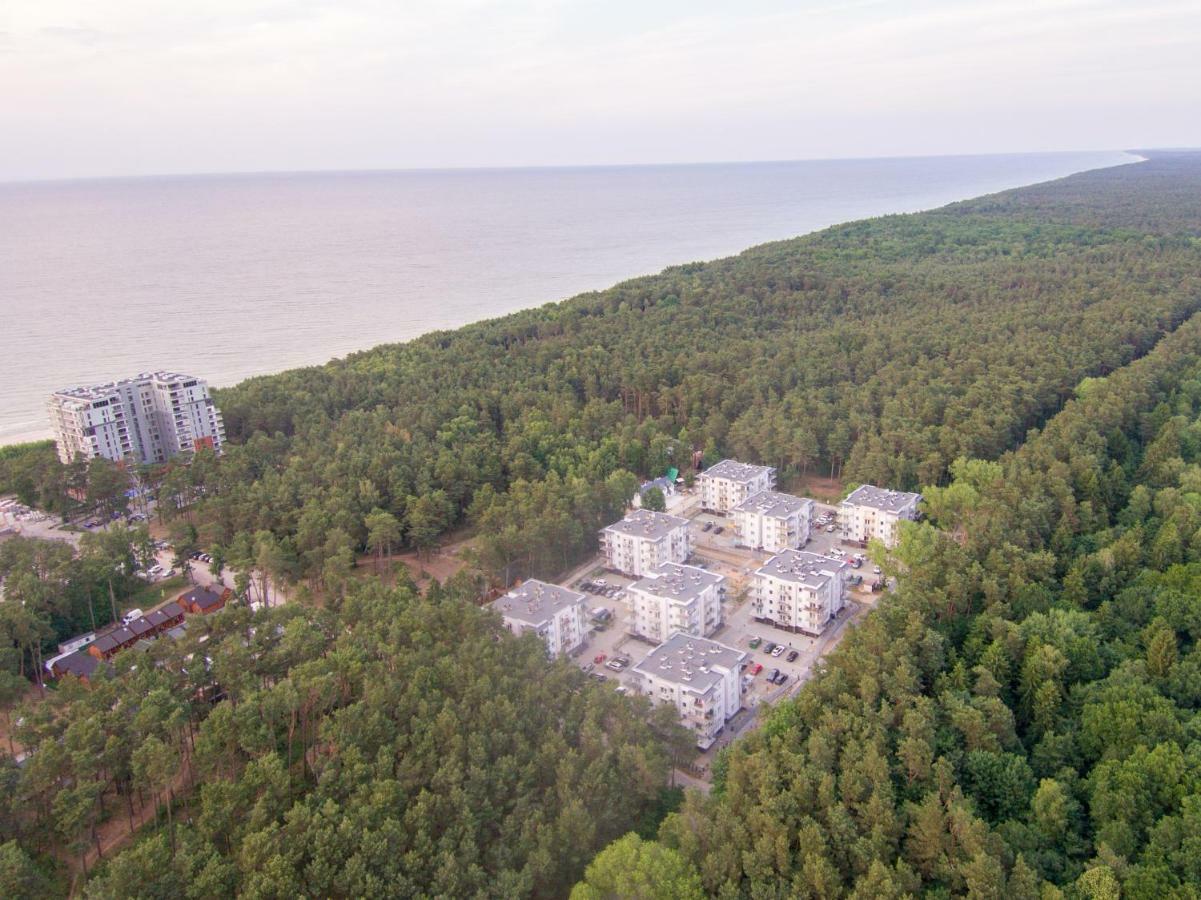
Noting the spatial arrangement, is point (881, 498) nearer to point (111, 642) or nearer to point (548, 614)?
point (548, 614)

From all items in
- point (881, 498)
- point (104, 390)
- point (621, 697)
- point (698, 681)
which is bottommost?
point (698, 681)

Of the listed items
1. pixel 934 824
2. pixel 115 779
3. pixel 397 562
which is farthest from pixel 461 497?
pixel 934 824

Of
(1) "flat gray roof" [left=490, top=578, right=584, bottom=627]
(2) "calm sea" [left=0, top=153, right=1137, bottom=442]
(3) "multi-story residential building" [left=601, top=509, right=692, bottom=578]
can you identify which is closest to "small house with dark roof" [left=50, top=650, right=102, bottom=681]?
(1) "flat gray roof" [left=490, top=578, right=584, bottom=627]

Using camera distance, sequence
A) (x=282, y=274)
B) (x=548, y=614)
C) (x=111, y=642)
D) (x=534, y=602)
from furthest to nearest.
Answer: (x=282, y=274), (x=534, y=602), (x=111, y=642), (x=548, y=614)

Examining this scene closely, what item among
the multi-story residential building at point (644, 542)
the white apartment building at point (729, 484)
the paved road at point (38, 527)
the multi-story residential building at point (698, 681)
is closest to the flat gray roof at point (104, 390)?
the paved road at point (38, 527)

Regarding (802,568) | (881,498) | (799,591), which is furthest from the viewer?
(881,498)

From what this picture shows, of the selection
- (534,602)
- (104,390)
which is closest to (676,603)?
(534,602)

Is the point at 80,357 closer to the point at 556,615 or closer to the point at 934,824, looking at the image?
the point at 556,615
